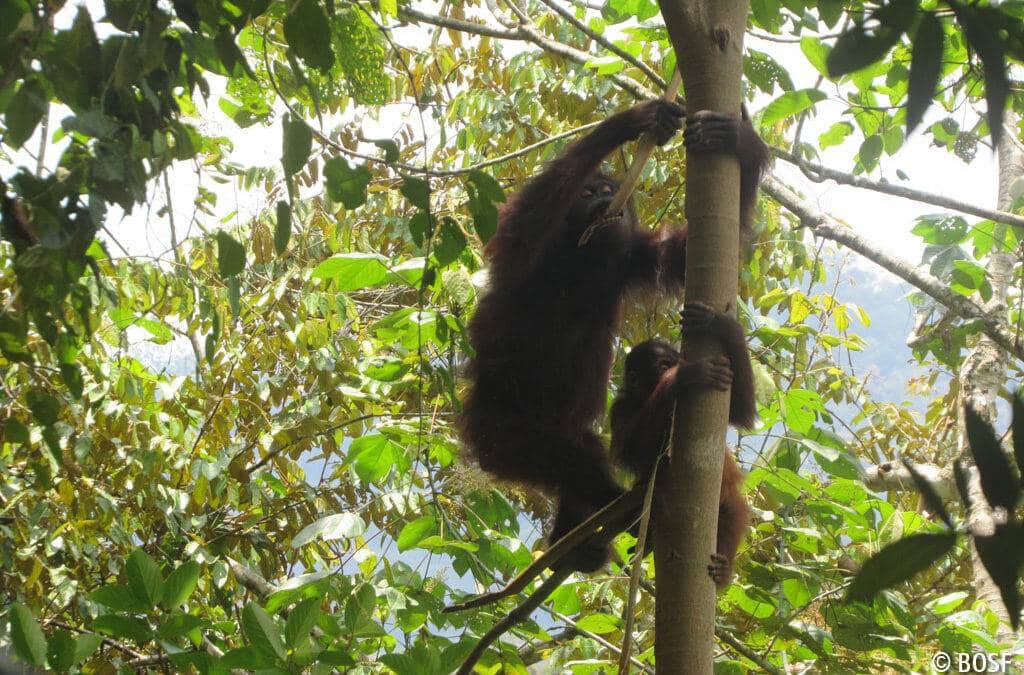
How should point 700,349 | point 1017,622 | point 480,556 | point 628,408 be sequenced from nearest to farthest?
point 1017,622
point 700,349
point 480,556
point 628,408

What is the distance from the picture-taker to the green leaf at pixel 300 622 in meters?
2.33

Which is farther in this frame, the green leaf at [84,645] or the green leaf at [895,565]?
the green leaf at [84,645]

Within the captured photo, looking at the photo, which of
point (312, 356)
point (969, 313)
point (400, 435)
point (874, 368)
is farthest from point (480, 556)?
point (874, 368)

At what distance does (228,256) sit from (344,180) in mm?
308

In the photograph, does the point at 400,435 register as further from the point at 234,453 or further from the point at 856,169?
the point at 856,169

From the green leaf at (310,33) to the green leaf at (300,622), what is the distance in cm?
149

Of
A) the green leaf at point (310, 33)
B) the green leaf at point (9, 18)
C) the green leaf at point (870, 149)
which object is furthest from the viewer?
the green leaf at point (870, 149)

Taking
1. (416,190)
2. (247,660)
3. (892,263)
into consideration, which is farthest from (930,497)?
(892,263)

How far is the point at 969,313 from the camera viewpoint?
4.10m

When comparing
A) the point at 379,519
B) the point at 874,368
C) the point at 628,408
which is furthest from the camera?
the point at 874,368

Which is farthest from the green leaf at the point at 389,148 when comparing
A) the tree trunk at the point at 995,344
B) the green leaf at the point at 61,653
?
the tree trunk at the point at 995,344

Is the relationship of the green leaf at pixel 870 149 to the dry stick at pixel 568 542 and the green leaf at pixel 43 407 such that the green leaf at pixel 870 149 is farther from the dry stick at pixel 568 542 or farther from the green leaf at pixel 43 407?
the green leaf at pixel 43 407

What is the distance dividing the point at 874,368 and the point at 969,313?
232 cm

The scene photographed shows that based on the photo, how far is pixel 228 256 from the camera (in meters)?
1.70
